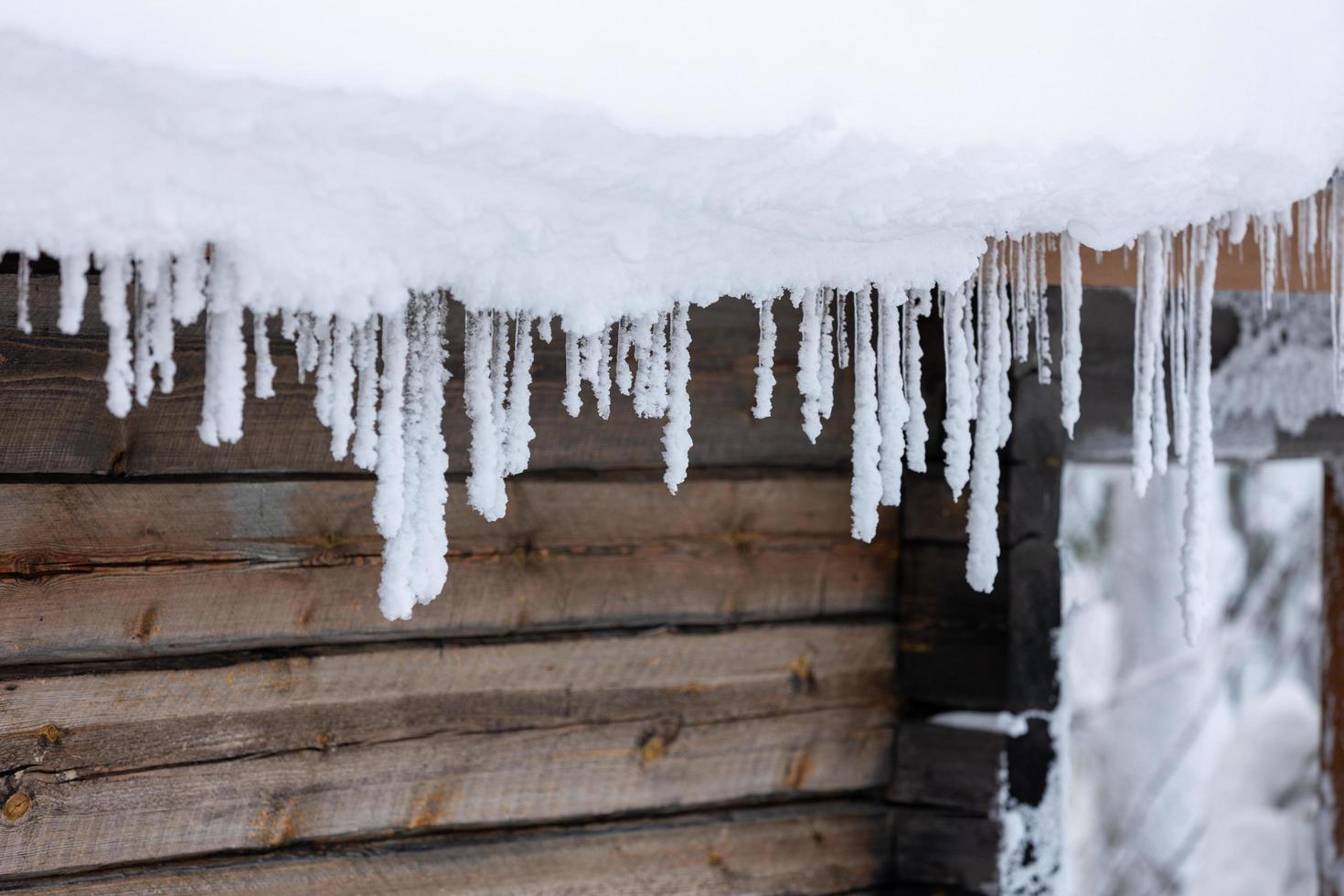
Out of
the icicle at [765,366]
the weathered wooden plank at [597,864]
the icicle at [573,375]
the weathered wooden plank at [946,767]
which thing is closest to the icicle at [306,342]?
the icicle at [573,375]

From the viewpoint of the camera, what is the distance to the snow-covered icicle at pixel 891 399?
4.27ft

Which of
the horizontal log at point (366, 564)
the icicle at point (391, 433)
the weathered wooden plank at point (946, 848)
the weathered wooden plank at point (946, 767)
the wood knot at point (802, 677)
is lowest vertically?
the weathered wooden plank at point (946, 848)

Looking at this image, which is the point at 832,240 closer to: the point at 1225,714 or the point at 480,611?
the point at 480,611

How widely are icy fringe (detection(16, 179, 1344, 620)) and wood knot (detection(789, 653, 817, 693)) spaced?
2.36 ft

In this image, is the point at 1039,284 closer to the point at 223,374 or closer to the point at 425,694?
the point at 223,374

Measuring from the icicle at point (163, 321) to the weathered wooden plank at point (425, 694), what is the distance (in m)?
0.81

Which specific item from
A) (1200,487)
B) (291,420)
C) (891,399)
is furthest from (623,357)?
(1200,487)

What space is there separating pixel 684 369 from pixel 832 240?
221mm

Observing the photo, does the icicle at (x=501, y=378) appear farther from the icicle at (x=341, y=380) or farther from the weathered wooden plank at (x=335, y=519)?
the weathered wooden plank at (x=335, y=519)

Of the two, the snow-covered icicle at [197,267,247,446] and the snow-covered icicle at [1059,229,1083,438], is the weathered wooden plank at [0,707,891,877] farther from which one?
the snow-covered icicle at [1059,229,1083,438]

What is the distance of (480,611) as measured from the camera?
186 cm

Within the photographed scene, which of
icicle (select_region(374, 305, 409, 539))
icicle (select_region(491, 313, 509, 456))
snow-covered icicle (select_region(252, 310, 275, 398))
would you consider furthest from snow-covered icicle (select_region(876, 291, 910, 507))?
snow-covered icicle (select_region(252, 310, 275, 398))

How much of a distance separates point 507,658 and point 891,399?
897mm

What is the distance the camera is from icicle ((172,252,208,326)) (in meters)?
0.95
